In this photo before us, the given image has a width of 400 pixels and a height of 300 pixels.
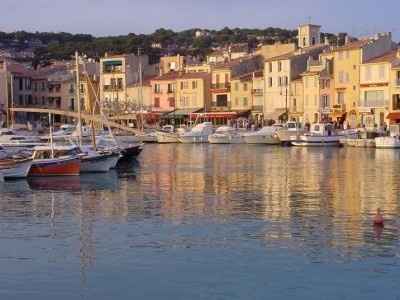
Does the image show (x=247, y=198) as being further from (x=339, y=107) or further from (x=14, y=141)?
(x=339, y=107)

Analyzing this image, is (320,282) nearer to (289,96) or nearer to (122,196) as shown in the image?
(122,196)

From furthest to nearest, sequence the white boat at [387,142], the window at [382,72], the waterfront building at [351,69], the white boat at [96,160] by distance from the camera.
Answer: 1. the waterfront building at [351,69]
2. the window at [382,72]
3. the white boat at [387,142]
4. the white boat at [96,160]

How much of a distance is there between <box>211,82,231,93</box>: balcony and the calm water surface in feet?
206

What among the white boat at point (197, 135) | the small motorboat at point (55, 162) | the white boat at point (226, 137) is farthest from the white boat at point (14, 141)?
the white boat at point (226, 137)

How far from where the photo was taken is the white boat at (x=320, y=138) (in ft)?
261

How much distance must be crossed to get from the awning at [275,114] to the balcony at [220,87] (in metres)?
8.03

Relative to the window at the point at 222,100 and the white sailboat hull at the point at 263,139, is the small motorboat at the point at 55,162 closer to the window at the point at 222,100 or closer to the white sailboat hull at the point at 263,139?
the white sailboat hull at the point at 263,139

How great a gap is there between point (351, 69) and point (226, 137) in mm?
15692

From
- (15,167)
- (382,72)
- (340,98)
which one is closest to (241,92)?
(340,98)

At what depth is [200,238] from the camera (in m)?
26.3

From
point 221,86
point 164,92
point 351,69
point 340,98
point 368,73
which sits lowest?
point 340,98

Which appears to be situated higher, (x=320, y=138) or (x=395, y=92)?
(x=395, y=92)

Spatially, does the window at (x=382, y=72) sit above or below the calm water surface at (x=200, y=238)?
above

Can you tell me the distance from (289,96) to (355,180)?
186 ft
